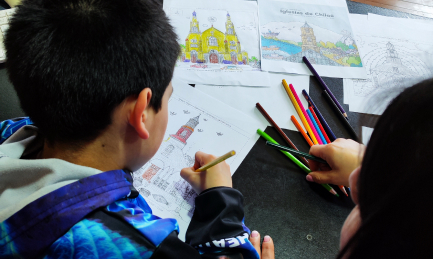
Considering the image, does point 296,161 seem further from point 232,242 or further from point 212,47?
point 212,47

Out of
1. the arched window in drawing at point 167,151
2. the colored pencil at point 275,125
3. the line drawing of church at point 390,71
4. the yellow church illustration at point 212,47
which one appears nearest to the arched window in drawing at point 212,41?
the yellow church illustration at point 212,47

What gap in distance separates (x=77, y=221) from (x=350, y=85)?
741 millimetres

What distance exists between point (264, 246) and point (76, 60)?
1.51 ft

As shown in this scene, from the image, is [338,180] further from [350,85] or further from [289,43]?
[289,43]

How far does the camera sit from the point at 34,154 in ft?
1.59

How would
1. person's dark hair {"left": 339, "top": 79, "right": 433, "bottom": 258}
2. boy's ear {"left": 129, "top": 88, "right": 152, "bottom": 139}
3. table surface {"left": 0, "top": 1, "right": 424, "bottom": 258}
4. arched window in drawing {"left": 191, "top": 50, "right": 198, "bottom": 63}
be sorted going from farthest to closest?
arched window in drawing {"left": 191, "top": 50, "right": 198, "bottom": 63}, table surface {"left": 0, "top": 1, "right": 424, "bottom": 258}, boy's ear {"left": 129, "top": 88, "right": 152, "bottom": 139}, person's dark hair {"left": 339, "top": 79, "right": 433, "bottom": 258}

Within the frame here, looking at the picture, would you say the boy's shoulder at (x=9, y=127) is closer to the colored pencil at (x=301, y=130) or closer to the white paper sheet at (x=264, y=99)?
the white paper sheet at (x=264, y=99)

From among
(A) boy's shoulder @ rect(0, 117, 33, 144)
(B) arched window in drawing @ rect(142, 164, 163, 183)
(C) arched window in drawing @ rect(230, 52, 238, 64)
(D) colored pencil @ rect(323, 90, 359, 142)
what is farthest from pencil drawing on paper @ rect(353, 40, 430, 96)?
(A) boy's shoulder @ rect(0, 117, 33, 144)

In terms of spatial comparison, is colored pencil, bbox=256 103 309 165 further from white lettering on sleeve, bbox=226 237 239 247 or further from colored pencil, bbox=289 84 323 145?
white lettering on sleeve, bbox=226 237 239 247

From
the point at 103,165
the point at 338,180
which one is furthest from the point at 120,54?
the point at 338,180

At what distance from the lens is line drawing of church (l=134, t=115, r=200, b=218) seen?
555 mm

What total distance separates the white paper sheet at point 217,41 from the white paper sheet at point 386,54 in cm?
27

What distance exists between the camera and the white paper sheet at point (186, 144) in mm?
551

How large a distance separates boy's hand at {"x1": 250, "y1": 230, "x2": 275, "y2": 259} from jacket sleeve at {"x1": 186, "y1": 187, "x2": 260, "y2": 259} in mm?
25
